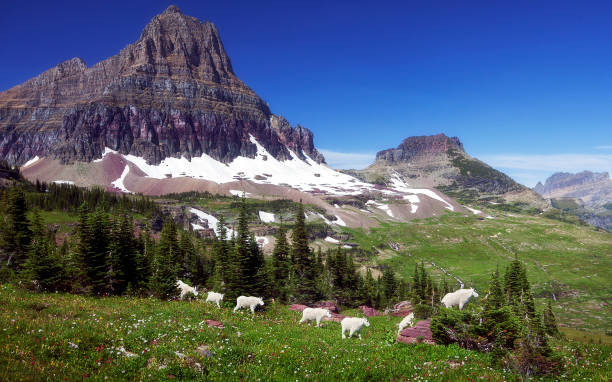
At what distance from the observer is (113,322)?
15.3 meters

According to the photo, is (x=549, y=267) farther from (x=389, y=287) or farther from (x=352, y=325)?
(x=352, y=325)

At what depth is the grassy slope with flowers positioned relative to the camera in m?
10.2

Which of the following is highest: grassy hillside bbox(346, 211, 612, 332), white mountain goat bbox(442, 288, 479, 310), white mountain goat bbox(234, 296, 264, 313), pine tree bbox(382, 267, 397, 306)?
white mountain goat bbox(234, 296, 264, 313)

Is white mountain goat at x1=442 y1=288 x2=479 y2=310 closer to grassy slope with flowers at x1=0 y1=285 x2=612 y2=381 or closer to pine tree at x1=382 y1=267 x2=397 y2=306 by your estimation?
grassy slope with flowers at x1=0 y1=285 x2=612 y2=381

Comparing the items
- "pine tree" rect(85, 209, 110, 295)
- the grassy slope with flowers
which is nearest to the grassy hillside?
the grassy slope with flowers

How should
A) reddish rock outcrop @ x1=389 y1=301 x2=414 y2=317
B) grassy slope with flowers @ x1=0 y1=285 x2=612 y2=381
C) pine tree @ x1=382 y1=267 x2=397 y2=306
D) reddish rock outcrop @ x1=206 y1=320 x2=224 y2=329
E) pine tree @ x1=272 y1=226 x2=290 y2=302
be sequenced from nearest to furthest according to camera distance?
grassy slope with flowers @ x1=0 y1=285 x2=612 y2=381, reddish rock outcrop @ x1=206 y1=320 x2=224 y2=329, reddish rock outcrop @ x1=389 y1=301 x2=414 y2=317, pine tree @ x1=272 y1=226 x2=290 y2=302, pine tree @ x1=382 y1=267 x2=397 y2=306

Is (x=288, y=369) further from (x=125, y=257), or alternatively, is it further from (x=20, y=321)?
(x=125, y=257)

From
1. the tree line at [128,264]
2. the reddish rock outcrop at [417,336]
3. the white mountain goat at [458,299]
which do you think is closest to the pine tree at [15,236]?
the tree line at [128,264]

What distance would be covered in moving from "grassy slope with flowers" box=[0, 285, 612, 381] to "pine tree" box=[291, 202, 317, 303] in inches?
1195

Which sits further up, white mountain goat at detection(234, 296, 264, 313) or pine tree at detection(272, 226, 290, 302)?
white mountain goat at detection(234, 296, 264, 313)

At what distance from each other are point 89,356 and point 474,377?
13739 mm

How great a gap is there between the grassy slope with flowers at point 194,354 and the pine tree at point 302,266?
1195 inches

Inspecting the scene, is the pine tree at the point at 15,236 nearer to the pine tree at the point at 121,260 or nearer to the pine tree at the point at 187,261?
the pine tree at the point at 121,260

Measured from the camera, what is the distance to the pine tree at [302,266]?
155ft
